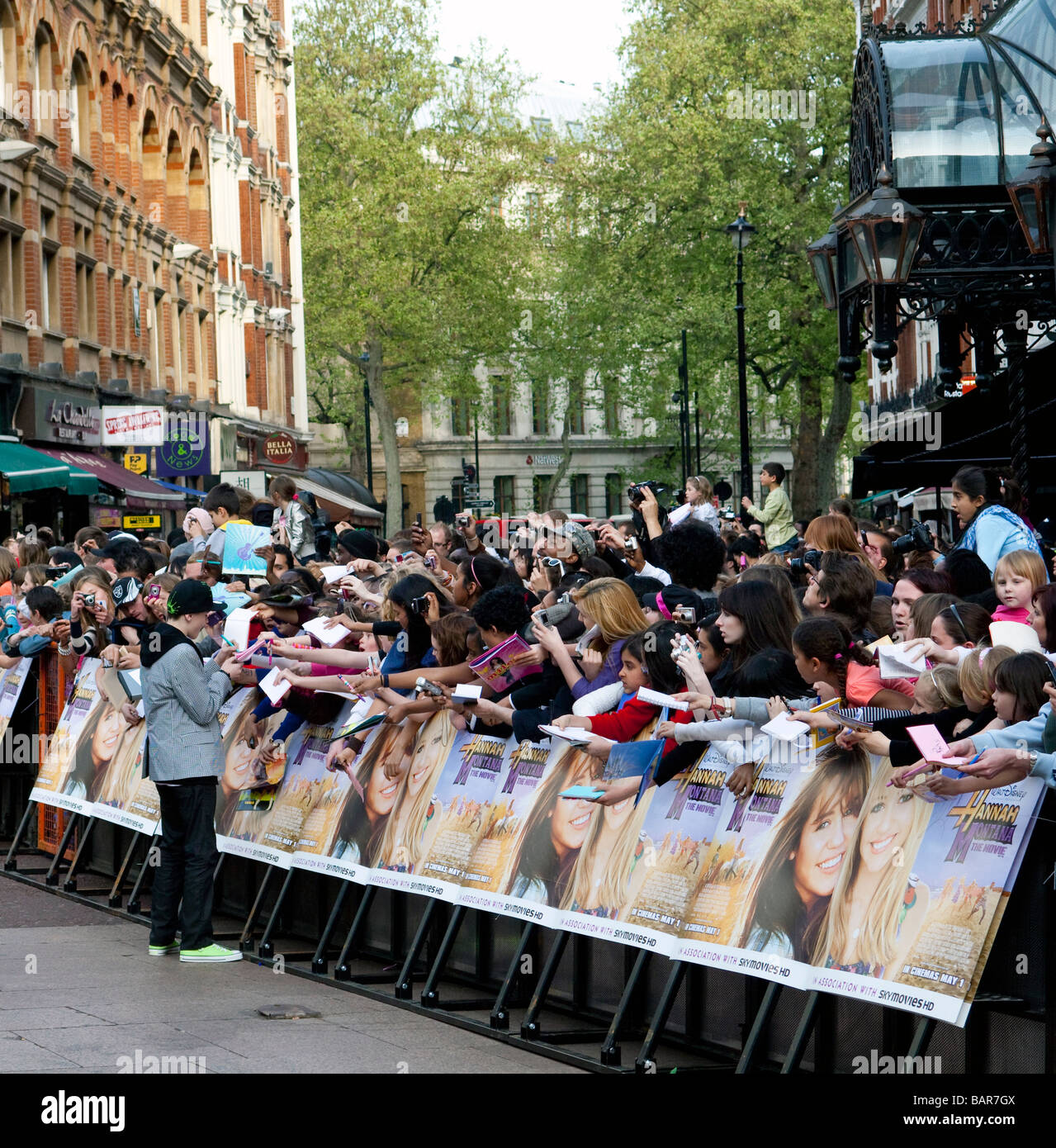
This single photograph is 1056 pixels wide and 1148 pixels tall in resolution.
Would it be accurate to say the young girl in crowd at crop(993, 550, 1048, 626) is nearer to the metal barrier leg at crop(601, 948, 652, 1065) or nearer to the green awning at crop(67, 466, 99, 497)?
the metal barrier leg at crop(601, 948, 652, 1065)

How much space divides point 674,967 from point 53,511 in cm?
2703

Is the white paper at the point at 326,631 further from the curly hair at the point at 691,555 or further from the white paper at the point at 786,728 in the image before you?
the white paper at the point at 786,728

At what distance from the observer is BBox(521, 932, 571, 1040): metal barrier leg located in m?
7.59


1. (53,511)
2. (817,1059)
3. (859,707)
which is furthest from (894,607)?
(53,511)

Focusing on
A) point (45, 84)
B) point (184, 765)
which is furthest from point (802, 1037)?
point (45, 84)

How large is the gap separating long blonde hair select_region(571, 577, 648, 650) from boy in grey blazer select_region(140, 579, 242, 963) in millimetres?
2379

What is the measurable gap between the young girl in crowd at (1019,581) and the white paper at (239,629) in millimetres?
4443

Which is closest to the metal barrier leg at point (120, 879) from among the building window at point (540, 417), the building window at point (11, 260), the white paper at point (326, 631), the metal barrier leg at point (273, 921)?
the metal barrier leg at point (273, 921)

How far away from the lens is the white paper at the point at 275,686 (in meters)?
9.45

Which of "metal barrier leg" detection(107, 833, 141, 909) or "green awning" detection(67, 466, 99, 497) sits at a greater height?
"green awning" detection(67, 466, 99, 497)

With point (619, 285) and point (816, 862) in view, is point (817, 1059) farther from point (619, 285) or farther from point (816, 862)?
point (619, 285)

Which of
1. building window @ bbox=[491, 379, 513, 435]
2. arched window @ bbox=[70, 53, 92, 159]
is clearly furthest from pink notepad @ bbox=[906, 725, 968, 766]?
building window @ bbox=[491, 379, 513, 435]

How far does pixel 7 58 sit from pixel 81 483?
7.65m

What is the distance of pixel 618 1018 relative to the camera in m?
7.18
